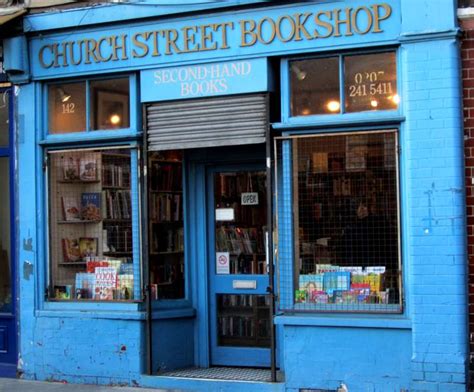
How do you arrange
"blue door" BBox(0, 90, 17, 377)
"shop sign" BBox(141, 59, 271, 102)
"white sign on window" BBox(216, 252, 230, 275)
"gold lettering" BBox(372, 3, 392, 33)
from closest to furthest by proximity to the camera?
"gold lettering" BBox(372, 3, 392, 33) < "shop sign" BBox(141, 59, 271, 102) < "white sign on window" BBox(216, 252, 230, 275) < "blue door" BBox(0, 90, 17, 377)

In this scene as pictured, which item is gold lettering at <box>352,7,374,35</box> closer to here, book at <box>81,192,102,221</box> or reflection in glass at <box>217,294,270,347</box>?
reflection in glass at <box>217,294,270,347</box>

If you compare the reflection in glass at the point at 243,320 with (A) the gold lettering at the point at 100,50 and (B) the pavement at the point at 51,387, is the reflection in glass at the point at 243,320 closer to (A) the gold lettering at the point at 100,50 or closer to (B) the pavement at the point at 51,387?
(B) the pavement at the point at 51,387

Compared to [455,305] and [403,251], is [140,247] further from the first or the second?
[455,305]

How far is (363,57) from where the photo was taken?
803 centimetres

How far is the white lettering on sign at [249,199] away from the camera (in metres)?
9.14

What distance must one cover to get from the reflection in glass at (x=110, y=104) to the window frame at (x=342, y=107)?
1.88 meters

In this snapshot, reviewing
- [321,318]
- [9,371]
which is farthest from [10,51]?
[321,318]

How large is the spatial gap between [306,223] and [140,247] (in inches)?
76.2

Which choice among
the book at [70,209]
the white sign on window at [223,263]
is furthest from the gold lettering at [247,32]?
the book at [70,209]

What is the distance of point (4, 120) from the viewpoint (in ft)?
31.6

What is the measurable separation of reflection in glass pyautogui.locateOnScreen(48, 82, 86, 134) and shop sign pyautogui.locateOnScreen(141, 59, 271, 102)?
905 mm

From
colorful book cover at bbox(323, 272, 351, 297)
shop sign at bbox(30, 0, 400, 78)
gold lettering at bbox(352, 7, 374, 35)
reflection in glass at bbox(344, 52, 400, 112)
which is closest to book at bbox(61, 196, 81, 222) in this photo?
shop sign at bbox(30, 0, 400, 78)

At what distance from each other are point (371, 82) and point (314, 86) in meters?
0.60

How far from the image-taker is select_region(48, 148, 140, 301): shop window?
9062 mm
